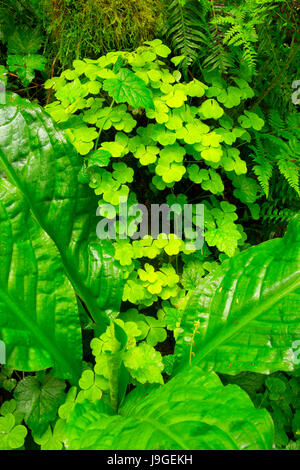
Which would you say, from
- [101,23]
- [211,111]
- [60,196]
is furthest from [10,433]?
[101,23]

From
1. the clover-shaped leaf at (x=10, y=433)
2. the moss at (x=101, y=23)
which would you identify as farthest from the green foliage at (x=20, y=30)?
the clover-shaped leaf at (x=10, y=433)

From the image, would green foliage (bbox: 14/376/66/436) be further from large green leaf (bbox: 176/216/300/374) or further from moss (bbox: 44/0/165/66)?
moss (bbox: 44/0/165/66)

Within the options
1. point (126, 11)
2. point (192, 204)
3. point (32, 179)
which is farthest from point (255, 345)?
point (126, 11)

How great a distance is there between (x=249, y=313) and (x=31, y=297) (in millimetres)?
859

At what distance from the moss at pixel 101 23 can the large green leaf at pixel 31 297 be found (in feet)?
2.86

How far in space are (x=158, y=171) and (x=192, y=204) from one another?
0.96 ft

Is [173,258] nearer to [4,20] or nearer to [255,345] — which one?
[255,345]

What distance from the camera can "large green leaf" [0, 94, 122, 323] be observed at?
157cm

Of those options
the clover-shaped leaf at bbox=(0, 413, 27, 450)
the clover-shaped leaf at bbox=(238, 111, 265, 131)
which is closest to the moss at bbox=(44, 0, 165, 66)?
the clover-shaped leaf at bbox=(238, 111, 265, 131)

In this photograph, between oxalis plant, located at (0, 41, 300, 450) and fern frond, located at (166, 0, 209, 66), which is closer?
oxalis plant, located at (0, 41, 300, 450)

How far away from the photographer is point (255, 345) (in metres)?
1.40

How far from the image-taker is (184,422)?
1.08 meters

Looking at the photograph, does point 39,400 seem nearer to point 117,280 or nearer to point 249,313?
point 117,280

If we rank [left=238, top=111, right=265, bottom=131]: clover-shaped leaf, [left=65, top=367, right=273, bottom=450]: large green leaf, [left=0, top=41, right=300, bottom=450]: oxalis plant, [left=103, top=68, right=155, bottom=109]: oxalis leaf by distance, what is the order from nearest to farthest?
[left=65, top=367, right=273, bottom=450]: large green leaf
[left=0, top=41, right=300, bottom=450]: oxalis plant
[left=103, top=68, right=155, bottom=109]: oxalis leaf
[left=238, top=111, right=265, bottom=131]: clover-shaped leaf
